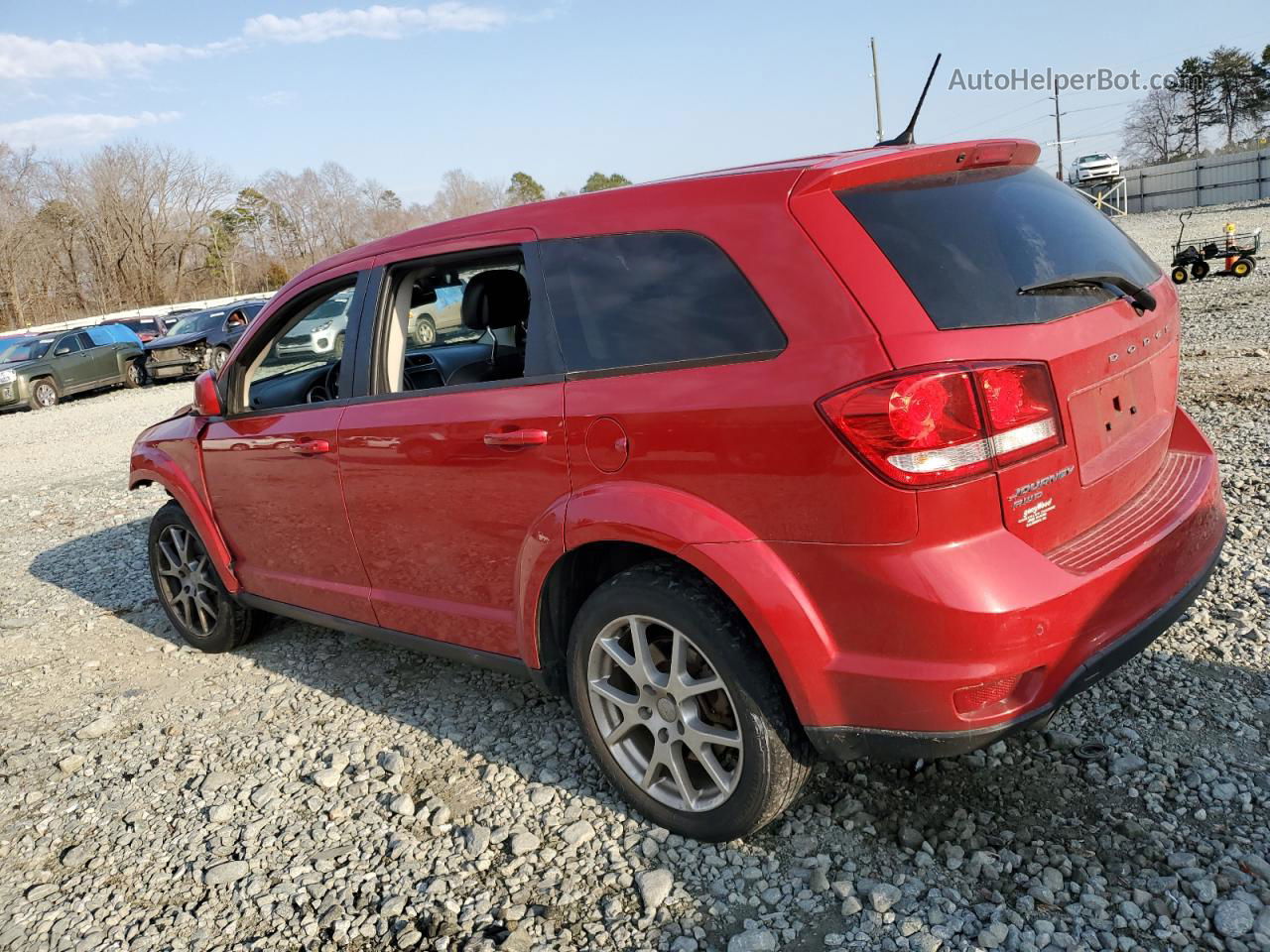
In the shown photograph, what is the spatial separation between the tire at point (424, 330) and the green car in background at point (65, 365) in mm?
20079

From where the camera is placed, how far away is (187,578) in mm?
5000

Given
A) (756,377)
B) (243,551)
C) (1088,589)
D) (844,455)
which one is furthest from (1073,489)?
(243,551)

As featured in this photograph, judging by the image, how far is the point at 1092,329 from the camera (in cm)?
252

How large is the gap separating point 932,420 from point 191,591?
4.14 meters

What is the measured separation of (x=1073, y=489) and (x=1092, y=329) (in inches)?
17.0

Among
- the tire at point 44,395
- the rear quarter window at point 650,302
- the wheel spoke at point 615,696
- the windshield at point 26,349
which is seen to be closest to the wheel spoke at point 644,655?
the wheel spoke at point 615,696

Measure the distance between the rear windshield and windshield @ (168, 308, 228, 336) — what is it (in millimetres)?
22997

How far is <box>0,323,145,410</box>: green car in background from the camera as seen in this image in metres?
20.3

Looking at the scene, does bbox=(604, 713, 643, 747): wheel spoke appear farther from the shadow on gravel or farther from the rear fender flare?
the shadow on gravel

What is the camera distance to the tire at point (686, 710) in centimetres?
257

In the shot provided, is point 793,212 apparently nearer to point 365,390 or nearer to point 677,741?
point 677,741

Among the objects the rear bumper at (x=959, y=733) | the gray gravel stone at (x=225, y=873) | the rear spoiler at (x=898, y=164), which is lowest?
Result: the gray gravel stone at (x=225, y=873)

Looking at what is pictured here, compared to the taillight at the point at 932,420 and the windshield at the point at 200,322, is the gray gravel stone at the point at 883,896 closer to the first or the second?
the taillight at the point at 932,420

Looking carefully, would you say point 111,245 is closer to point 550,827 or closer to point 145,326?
point 145,326
